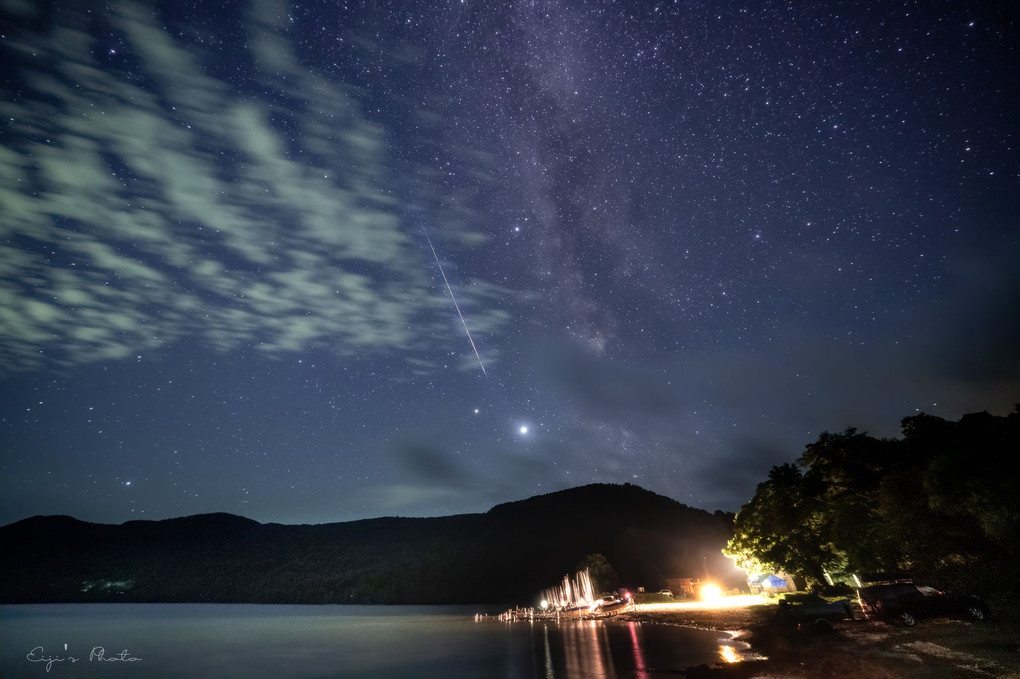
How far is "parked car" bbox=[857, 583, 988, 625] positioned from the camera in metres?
23.2

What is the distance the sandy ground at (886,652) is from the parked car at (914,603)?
464mm

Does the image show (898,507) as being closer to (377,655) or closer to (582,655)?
(582,655)

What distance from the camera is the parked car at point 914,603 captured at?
23.2 m

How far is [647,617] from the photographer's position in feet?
176

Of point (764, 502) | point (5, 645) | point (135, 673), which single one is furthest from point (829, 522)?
point (5, 645)

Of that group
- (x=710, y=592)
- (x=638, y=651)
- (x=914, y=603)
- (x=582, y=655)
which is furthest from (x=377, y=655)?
(x=914, y=603)

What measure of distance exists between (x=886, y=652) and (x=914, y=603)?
581 centimetres

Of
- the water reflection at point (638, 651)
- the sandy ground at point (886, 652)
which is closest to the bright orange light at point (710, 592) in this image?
the water reflection at point (638, 651)

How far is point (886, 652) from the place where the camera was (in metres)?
21.1

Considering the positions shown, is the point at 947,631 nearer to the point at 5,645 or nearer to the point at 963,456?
the point at 963,456

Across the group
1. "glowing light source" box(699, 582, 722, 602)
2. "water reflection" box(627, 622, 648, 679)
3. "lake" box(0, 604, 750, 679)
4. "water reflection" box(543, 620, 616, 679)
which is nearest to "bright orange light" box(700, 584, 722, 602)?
"glowing light source" box(699, 582, 722, 602)

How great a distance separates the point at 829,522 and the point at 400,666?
134ft
